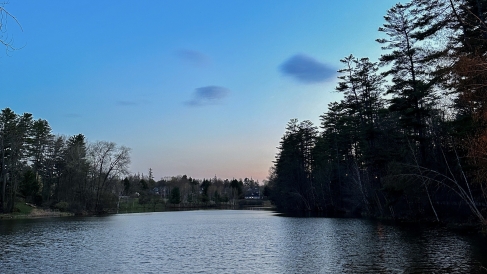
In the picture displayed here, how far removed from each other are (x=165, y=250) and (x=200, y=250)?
2099 mm

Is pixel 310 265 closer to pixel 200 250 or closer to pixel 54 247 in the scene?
pixel 200 250

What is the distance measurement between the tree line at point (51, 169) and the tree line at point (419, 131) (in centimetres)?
4149

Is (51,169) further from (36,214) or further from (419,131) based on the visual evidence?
(419,131)

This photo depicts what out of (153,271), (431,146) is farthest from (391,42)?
(153,271)

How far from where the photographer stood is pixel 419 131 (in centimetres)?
3447

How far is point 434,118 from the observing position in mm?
33969

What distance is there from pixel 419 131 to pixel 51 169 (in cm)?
6738

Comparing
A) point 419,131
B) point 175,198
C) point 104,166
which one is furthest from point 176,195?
point 419,131

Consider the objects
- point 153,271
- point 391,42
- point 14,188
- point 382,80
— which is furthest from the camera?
point 14,188

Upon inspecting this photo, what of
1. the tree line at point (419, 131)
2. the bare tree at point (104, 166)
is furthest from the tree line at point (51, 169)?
the tree line at point (419, 131)

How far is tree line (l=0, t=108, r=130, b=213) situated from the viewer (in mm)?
57219

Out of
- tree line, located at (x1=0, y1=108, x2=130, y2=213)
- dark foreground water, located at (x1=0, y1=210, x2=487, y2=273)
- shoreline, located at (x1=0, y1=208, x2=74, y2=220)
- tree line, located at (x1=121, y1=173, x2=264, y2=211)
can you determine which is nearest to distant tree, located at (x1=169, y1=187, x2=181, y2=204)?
tree line, located at (x1=121, y1=173, x2=264, y2=211)

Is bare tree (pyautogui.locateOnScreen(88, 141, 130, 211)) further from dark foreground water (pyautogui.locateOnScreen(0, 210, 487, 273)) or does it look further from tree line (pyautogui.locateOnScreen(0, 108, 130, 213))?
dark foreground water (pyautogui.locateOnScreen(0, 210, 487, 273))

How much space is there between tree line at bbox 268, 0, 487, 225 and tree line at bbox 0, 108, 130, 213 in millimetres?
41491
